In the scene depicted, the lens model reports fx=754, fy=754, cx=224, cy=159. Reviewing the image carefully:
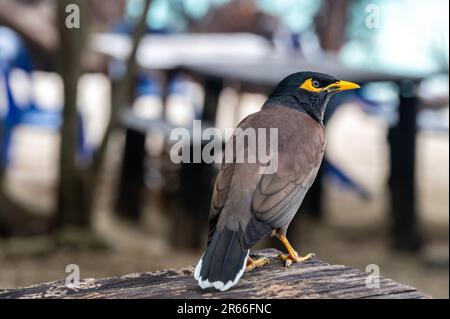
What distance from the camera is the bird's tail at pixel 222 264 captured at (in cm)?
187

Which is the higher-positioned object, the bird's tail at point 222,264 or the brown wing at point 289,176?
the brown wing at point 289,176

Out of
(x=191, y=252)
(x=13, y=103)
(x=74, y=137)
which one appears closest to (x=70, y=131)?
(x=74, y=137)

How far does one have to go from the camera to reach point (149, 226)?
22.1ft

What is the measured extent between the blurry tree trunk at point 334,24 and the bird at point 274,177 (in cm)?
945

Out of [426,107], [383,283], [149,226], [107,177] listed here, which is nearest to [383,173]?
[426,107]

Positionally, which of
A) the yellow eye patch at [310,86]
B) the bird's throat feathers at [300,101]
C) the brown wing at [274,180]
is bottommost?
the brown wing at [274,180]

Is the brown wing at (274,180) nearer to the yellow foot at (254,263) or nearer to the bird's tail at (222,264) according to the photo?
the bird's tail at (222,264)

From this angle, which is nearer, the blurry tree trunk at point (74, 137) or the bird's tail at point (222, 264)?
the bird's tail at point (222, 264)

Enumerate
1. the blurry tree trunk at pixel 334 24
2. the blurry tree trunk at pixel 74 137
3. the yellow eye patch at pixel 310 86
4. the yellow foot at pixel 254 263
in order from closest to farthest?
the yellow eye patch at pixel 310 86 → the yellow foot at pixel 254 263 → the blurry tree trunk at pixel 74 137 → the blurry tree trunk at pixel 334 24

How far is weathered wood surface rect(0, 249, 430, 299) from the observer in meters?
2.08

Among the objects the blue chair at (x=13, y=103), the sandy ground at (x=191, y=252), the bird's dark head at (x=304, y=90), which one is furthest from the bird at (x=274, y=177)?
the blue chair at (x=13, y=103)

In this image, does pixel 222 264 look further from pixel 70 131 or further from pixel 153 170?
pixel 153 170

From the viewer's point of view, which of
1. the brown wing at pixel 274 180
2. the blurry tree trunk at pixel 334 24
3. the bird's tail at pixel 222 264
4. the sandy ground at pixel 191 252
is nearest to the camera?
the bird's tail at pixel 222 264
